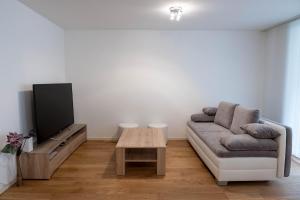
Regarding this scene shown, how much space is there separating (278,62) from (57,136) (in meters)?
4.24

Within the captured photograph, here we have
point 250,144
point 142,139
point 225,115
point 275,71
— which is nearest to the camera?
point 250,144

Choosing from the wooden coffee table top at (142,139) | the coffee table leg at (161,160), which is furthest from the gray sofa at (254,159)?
the wooden coffee table top at (142,139)

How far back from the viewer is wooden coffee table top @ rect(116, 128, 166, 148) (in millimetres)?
2932

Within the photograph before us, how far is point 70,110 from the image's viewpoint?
4133 mm

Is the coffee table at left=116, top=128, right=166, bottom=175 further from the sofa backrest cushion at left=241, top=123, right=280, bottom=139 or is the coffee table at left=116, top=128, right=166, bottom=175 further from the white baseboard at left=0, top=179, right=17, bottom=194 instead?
the white baseboard at left=0, top=179, right=17, bottom=194

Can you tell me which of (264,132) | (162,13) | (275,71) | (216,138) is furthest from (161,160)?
(275,71)

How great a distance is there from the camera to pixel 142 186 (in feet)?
8.66

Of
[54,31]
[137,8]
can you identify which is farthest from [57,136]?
[137,8]

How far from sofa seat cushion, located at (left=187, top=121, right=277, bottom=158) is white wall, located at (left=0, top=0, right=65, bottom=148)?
103 inches

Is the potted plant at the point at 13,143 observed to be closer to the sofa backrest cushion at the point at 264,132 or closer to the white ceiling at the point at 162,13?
the white ceiling at the point at 162,13

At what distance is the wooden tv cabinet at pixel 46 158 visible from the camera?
274 centimetres

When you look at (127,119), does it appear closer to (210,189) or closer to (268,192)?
(210,189)

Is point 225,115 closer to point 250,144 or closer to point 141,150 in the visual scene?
point 250,144

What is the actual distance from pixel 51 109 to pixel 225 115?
9.68ft
